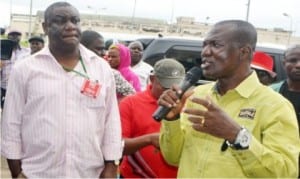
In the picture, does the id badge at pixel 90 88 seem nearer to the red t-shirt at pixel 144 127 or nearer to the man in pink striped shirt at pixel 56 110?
the man in pink striped shirt at pixel 56 110

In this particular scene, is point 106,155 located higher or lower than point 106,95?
lower

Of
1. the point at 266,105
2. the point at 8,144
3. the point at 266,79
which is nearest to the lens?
the point at 266,105

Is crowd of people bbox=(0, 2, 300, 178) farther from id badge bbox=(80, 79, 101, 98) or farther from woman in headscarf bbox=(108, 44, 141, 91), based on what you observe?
woman in headscarf bbox=(108, 44, 141, 91)

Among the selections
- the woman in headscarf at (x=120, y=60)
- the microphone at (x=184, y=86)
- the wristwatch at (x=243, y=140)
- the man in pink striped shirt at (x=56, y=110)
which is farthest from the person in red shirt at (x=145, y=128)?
the woman in headscarf at (x=120, y=60)

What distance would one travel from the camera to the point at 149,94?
3.59 m

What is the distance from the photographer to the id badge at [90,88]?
9.75 feet

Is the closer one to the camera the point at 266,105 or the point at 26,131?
the point at 266,105

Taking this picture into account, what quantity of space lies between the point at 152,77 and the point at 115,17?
2379 inches

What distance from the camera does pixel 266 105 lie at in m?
2.40

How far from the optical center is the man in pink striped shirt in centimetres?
292

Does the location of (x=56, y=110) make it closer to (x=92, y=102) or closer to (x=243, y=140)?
(x=92, y=102)

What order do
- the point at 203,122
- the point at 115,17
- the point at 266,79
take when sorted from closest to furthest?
the point at 203,122
the point at 266,79
the point at 115,17

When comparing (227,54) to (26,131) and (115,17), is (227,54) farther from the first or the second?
(115,17)

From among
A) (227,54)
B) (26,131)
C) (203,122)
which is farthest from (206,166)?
(26,131)
